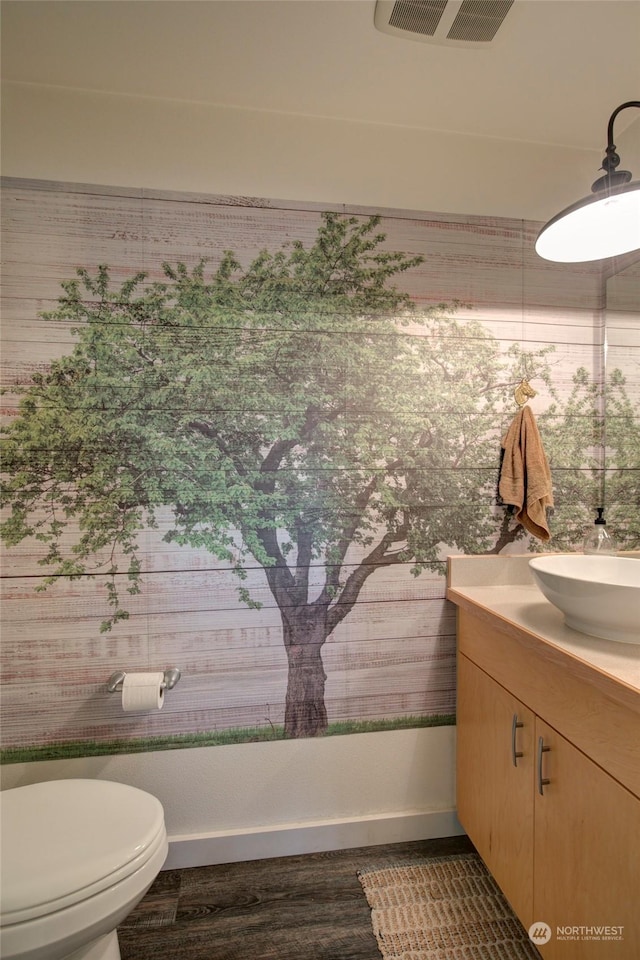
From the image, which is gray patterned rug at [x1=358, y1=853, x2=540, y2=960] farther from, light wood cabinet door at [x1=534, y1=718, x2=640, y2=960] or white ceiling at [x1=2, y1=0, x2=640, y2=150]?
white ceiling at [x1=2, y1=0, x2=640, y2=150]

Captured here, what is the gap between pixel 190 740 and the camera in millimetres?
1679

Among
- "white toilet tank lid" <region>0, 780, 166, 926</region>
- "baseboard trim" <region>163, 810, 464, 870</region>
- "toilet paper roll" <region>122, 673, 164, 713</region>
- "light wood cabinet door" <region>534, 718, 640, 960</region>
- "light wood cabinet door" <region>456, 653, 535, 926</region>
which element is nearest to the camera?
"light wood cabinet door" <region>534, 718, 640, 960</region>

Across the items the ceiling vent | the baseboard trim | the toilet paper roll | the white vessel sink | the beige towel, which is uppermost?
the ceiling vent

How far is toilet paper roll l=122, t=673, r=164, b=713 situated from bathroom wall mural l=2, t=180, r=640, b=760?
120 millimetres

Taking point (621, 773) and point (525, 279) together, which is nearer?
point (621, 773)

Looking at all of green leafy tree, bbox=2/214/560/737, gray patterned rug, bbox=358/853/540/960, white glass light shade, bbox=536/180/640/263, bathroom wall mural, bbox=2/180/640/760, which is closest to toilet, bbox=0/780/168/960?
bathroom wall mural, bbox=2/180/640/760

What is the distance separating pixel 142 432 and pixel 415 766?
1.55m

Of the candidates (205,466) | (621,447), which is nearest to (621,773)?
(621,447)

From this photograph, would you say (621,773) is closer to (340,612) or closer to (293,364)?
(340,612)

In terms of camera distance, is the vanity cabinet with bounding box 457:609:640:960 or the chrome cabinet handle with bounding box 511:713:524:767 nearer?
the vanity cabinet with bounding box 457:609:640:960

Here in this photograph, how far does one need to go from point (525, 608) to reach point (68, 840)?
135 cm

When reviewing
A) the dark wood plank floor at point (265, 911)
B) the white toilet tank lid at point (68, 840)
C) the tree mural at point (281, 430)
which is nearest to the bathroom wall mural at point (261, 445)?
the tree mural at point (281, 430)

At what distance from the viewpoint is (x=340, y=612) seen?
69.2 inches
